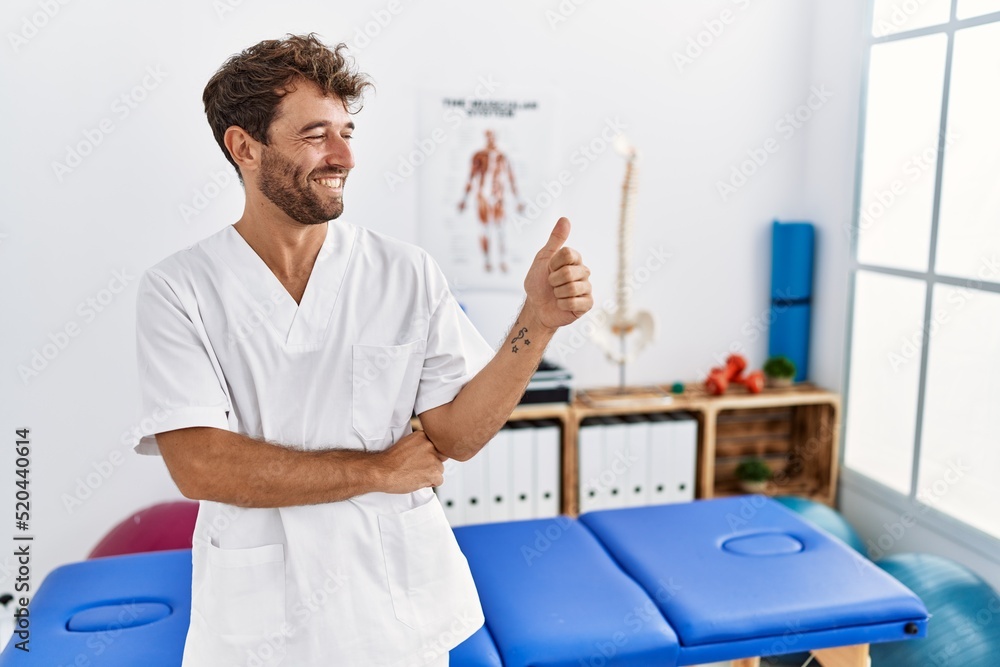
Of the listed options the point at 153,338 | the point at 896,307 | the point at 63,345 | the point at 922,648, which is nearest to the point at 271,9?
the point at 63,345

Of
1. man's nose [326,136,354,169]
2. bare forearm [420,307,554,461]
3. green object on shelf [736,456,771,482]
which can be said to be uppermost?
man's nose [326,136,354,169]

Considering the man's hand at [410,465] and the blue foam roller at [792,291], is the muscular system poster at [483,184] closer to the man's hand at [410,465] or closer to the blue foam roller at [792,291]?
the blue foam roller at [792,291]

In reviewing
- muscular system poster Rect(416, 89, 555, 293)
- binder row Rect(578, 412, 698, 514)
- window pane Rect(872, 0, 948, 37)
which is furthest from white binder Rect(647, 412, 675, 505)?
window pane Rect(872, 0, 948, 37)

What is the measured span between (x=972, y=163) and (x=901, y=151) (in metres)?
0.33

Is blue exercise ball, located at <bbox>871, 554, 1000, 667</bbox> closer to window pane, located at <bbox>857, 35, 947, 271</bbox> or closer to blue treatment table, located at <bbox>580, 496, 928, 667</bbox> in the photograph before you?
blue treatment table, located at <bbox>580, 496, 928, 667</bbox>

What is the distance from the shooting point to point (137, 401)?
289cm

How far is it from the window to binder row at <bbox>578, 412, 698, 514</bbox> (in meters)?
0.70

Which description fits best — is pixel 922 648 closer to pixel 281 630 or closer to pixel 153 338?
pixel 281 630

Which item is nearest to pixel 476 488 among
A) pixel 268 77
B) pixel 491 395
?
pixel 491 395

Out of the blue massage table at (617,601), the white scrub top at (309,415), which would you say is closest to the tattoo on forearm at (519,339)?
the white scrub top at (309,415)

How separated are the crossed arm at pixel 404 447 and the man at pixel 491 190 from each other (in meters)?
1.71

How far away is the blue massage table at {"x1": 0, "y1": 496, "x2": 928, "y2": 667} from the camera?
1693 millimetres

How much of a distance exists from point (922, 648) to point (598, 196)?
1.81m

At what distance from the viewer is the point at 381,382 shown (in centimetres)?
144
